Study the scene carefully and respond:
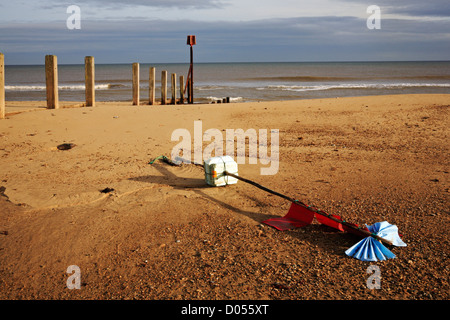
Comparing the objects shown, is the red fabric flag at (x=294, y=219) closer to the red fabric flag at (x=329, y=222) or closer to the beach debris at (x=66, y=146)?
the red fabric flag at (x=329, y=222)

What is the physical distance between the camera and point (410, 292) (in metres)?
3.23

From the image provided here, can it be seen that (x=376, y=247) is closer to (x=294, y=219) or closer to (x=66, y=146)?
(x=294, y=219)

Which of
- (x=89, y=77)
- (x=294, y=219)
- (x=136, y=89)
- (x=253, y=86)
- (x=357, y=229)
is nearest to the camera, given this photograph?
(x=357, y=229)

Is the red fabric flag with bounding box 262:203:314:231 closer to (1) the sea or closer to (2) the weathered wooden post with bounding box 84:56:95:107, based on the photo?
(2) the weathered wooden post with bounding box 84:56:95:107

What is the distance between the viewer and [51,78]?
1116 centimetres

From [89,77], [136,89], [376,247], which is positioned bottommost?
[376,247]

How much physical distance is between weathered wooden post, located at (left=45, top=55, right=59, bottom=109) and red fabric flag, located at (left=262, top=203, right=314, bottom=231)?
8.92 meters

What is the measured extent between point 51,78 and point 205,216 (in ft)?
A: 27.5

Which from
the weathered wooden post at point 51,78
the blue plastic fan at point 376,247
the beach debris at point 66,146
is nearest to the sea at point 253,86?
the weathered wooden post at point 51,78

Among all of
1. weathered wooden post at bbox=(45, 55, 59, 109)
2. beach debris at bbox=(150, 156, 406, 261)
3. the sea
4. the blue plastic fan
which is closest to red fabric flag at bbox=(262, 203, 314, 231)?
beach debris at bbox=(150, 156, 406, 261)

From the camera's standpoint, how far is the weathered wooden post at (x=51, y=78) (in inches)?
438

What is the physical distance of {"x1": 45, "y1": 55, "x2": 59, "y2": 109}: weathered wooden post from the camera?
1112cm

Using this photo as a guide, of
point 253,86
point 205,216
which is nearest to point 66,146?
point 205,216
